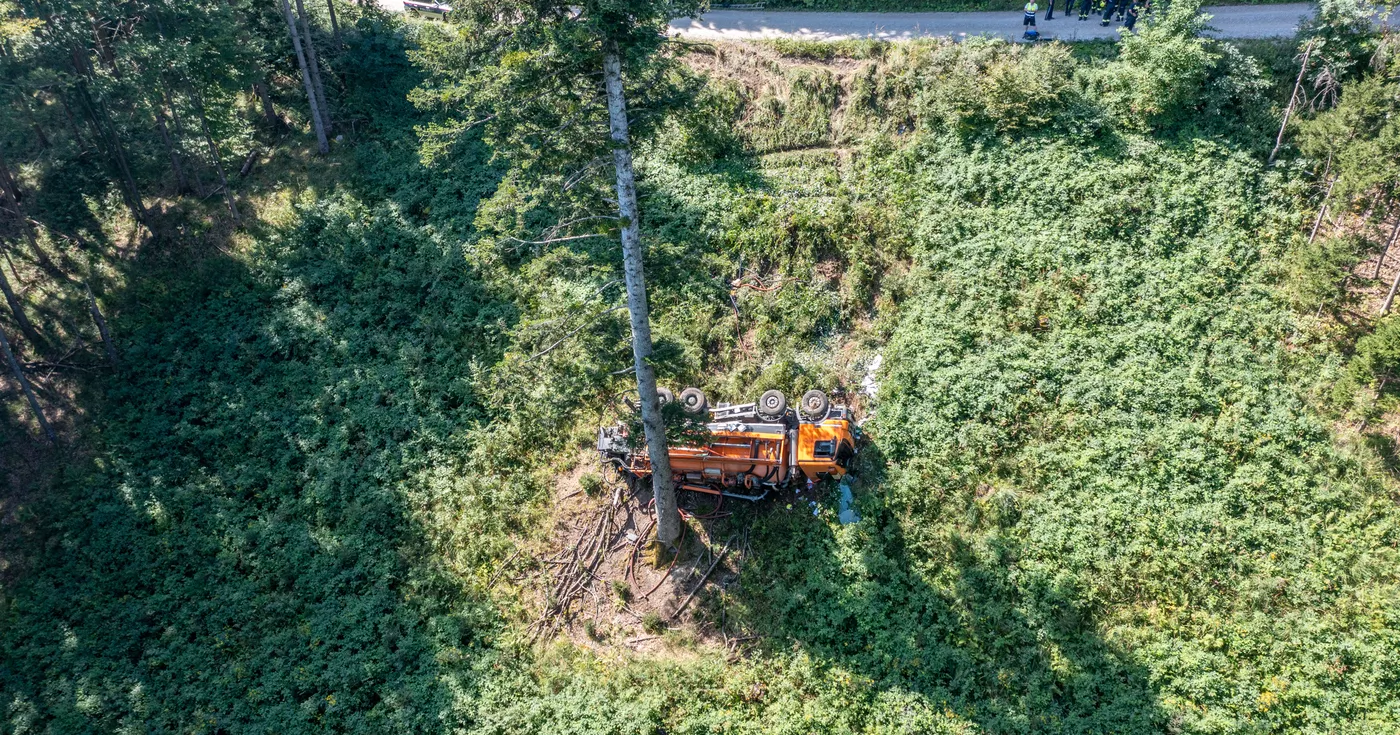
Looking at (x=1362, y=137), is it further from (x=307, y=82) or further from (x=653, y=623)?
(x=307, y=82)

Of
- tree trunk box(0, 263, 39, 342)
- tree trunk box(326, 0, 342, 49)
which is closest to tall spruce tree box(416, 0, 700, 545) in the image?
tree trunk box(0, 263, 39, 342)

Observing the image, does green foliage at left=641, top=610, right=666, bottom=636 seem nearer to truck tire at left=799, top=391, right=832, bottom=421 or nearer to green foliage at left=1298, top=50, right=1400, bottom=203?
truck tire at left=799, top=391, right=832, bottom=421

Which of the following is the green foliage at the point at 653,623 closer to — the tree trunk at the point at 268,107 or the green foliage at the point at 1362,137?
the green foliage at the point at 1362,137

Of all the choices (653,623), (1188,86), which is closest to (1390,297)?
(1188,86)

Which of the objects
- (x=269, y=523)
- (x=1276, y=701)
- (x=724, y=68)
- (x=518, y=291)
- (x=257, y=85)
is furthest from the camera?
(x=257, y=85)

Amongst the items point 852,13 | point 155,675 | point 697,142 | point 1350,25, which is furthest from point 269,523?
point 1350,25

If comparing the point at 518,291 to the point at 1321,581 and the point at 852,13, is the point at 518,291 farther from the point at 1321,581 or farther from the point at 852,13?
the point at 1321,581
